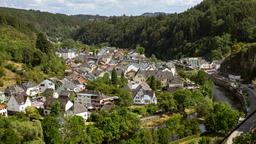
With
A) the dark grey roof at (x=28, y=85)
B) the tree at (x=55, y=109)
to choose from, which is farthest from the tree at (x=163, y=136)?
the dark grey roof at (x=28, y=85)

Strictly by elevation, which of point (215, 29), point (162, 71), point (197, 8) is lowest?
point (162, 71)

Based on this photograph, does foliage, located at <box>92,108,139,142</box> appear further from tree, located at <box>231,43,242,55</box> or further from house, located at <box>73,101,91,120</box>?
tree, located at <box>231,43,242,55</box>

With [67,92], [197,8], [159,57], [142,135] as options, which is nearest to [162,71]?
[67,92]

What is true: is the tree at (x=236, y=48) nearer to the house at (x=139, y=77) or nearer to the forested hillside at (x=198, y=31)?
the forested hillside at (x=198, y=31)

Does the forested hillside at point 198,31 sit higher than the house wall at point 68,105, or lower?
higher

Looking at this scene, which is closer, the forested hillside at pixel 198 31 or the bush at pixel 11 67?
the bush at pixel 11 67

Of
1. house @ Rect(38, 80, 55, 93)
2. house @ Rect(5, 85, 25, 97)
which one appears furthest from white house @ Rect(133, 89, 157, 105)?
house @ Rect(5, 85, 25, 97)

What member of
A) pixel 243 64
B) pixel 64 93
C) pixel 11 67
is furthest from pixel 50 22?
pixel 64 93

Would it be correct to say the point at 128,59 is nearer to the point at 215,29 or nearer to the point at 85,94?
the point at 215,29
